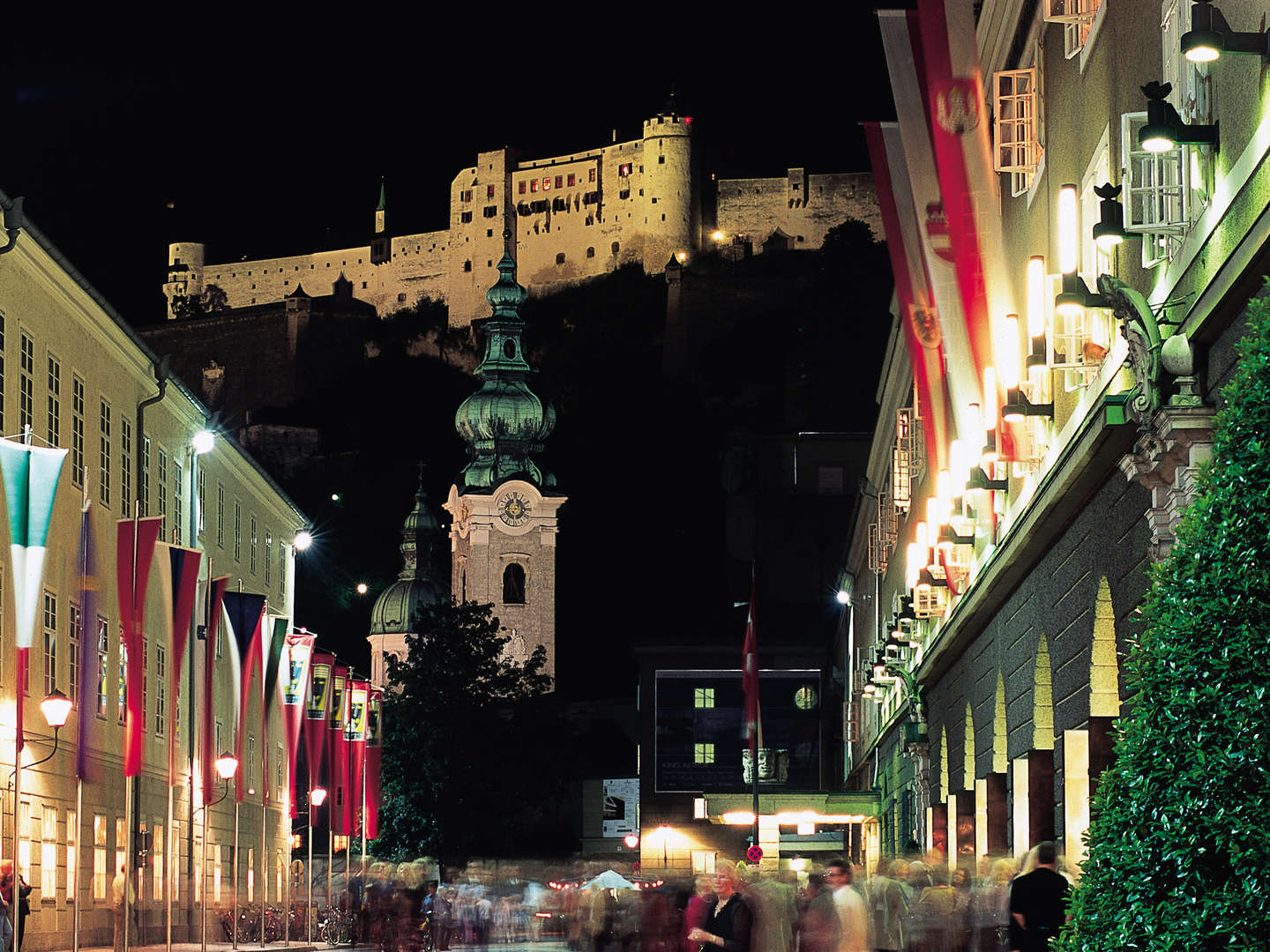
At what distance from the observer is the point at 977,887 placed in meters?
19.9

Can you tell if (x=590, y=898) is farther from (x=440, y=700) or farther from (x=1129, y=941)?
(x=440, y=700)

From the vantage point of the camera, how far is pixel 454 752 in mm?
65938

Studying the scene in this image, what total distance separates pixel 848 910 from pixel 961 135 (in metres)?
6.87

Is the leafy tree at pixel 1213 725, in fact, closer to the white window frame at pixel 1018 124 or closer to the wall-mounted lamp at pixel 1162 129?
the wall-mounted lamp at pixel 1162 129

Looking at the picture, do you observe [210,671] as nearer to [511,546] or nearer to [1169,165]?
[1169,165]

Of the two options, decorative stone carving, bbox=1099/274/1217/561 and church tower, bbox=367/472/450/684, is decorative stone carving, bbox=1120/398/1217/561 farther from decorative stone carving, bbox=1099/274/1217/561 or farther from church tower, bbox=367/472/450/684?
church tower, bbox=367/472/450/684

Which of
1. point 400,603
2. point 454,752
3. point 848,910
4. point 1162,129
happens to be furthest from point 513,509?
point 1162,129

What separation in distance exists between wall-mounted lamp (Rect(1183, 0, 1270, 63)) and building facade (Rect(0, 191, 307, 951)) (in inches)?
639

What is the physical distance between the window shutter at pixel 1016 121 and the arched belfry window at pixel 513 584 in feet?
259

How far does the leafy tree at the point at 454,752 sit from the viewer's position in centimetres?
6525

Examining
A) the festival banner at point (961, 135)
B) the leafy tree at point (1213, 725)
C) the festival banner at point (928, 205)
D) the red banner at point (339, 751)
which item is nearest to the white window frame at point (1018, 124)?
the festival banner at point (961, 135)

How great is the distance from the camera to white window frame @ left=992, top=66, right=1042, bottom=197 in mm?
18531

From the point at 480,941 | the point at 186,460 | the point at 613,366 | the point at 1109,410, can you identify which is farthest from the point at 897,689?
the point at 613,366

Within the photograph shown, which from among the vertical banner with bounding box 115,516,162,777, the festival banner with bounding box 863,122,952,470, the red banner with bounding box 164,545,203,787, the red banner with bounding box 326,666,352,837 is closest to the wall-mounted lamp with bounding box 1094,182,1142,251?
the festival banner with bounding box 863,122,952,470
